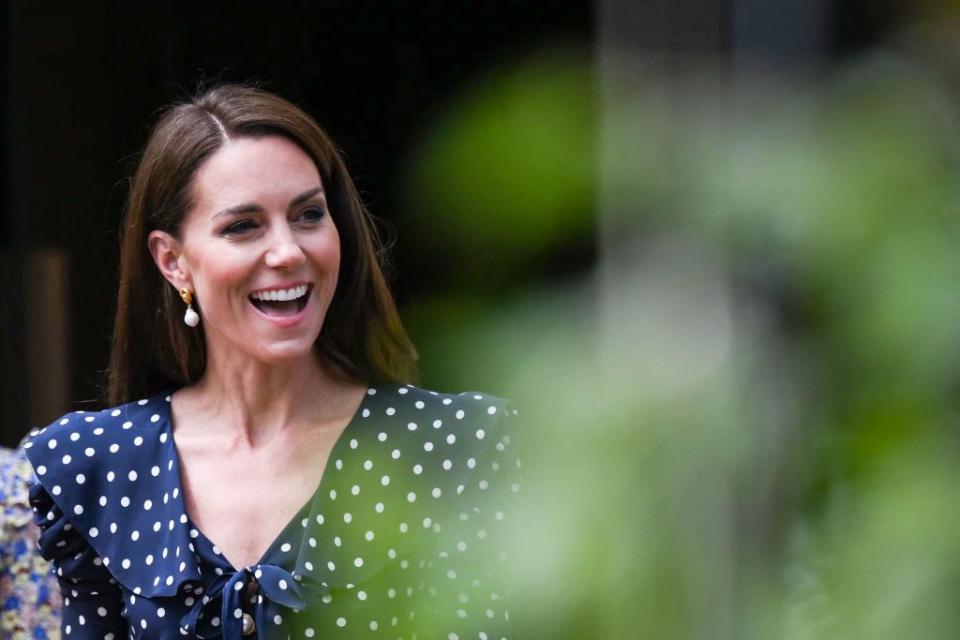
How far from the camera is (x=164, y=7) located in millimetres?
4863

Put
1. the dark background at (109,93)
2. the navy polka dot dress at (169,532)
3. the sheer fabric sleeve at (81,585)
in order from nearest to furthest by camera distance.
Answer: the navy polka dot dress at (169,532), the sheer fabric sleeve at (81,585), the dark background at (109,93)

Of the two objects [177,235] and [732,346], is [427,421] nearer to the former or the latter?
[177,235]

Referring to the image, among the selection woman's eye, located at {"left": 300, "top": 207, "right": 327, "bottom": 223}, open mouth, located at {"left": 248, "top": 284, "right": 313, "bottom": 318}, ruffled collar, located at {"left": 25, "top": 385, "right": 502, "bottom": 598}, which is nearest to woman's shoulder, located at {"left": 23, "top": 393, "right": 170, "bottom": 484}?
ruffled collar, located at {"left": 25, "top": 385, "right": 502, "bottom": 598}

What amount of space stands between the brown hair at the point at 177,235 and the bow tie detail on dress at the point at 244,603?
14.1 inches

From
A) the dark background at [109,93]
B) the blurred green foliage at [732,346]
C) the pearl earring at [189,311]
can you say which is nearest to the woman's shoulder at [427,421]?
the pearl earring at [189,311]

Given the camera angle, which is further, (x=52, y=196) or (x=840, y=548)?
(x=52, y=196)

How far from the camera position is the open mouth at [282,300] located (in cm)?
236

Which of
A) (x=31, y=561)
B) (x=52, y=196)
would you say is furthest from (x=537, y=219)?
(x=52, y=196)

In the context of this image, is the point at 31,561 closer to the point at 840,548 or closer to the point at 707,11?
the point at 707,11

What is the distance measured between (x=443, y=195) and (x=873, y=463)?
0.17 meters

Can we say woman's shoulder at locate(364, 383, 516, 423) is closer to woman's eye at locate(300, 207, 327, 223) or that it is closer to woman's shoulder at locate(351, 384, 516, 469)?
woman's shoulder at locate(351, 384, 516, 469)

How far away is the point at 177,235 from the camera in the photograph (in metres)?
2.45

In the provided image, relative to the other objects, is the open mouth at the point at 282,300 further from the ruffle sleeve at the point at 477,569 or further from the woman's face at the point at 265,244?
the ruffle sleeve at the point at 477,569

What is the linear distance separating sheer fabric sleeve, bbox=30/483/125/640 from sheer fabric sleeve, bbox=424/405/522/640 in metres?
1.84
